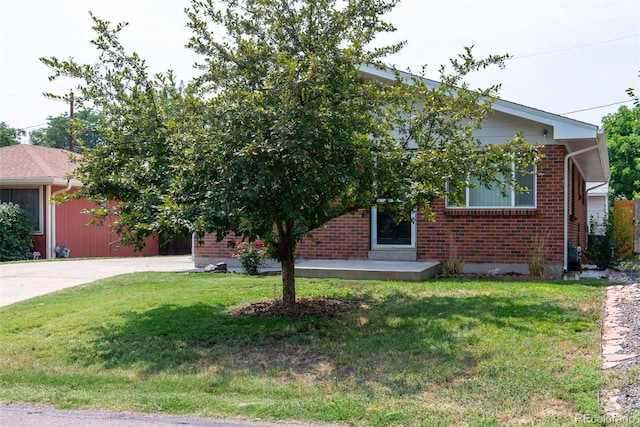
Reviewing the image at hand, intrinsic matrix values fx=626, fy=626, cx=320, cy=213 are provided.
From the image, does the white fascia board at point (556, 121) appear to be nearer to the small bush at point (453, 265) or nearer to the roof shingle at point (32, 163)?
the small bush at point (453, 265)

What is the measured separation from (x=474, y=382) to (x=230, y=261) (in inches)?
371

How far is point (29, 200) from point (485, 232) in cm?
1523

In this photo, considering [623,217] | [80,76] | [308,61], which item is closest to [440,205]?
[623,217]

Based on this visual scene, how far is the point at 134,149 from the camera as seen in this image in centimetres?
825

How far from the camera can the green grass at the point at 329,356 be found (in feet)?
16.7

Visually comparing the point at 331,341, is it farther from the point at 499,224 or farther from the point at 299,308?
the point at 499,224

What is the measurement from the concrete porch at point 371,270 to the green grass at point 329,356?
3.28 feet

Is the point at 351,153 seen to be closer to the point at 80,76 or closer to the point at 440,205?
the point at 80,76

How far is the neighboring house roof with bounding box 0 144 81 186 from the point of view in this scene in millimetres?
19844

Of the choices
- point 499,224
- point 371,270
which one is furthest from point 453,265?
point 371,270

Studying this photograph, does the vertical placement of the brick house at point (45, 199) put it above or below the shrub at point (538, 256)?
above

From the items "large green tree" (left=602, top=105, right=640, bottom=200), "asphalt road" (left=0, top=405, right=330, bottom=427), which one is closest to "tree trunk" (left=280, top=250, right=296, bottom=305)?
"asphalt road" (left=0, top=405, right=330, bottom=427)

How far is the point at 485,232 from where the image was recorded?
12531 millimetres

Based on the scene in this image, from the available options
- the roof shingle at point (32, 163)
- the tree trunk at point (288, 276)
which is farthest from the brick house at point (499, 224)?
the roof shingle at point (32, 163)
